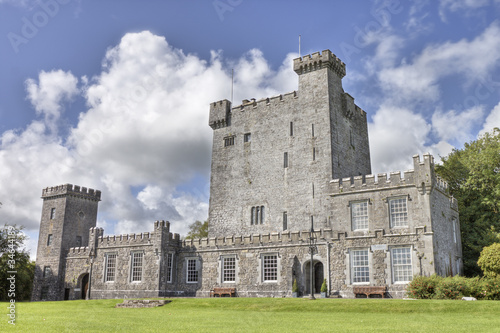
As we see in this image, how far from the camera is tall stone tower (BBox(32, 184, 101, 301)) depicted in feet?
154

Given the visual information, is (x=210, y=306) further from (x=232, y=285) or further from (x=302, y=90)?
(x=302, y=90)

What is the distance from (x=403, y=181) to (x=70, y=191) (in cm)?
3470

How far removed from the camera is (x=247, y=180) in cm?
4203

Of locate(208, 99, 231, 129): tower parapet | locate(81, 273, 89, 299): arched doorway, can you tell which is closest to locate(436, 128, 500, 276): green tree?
locate(208, 99, 231, 129): tower parapet

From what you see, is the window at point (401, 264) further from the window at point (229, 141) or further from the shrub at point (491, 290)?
the window at point (229, 141)

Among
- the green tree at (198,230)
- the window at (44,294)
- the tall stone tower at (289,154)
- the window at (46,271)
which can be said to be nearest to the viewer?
the tall stone tower at (289,154)

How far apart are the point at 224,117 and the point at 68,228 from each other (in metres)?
20.3

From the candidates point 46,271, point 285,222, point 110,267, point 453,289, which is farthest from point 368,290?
point 46,271

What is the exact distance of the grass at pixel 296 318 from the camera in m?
14.8

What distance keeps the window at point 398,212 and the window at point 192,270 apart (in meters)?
16.2

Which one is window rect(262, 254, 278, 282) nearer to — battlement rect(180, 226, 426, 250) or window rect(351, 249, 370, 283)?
battlement rect(180, 226, 426, 250)

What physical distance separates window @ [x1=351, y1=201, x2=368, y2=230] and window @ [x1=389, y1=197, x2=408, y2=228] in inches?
69.5

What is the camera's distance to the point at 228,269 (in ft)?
119

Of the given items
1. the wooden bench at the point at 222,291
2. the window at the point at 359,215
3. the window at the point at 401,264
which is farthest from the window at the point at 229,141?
the window at the point at 401,264
